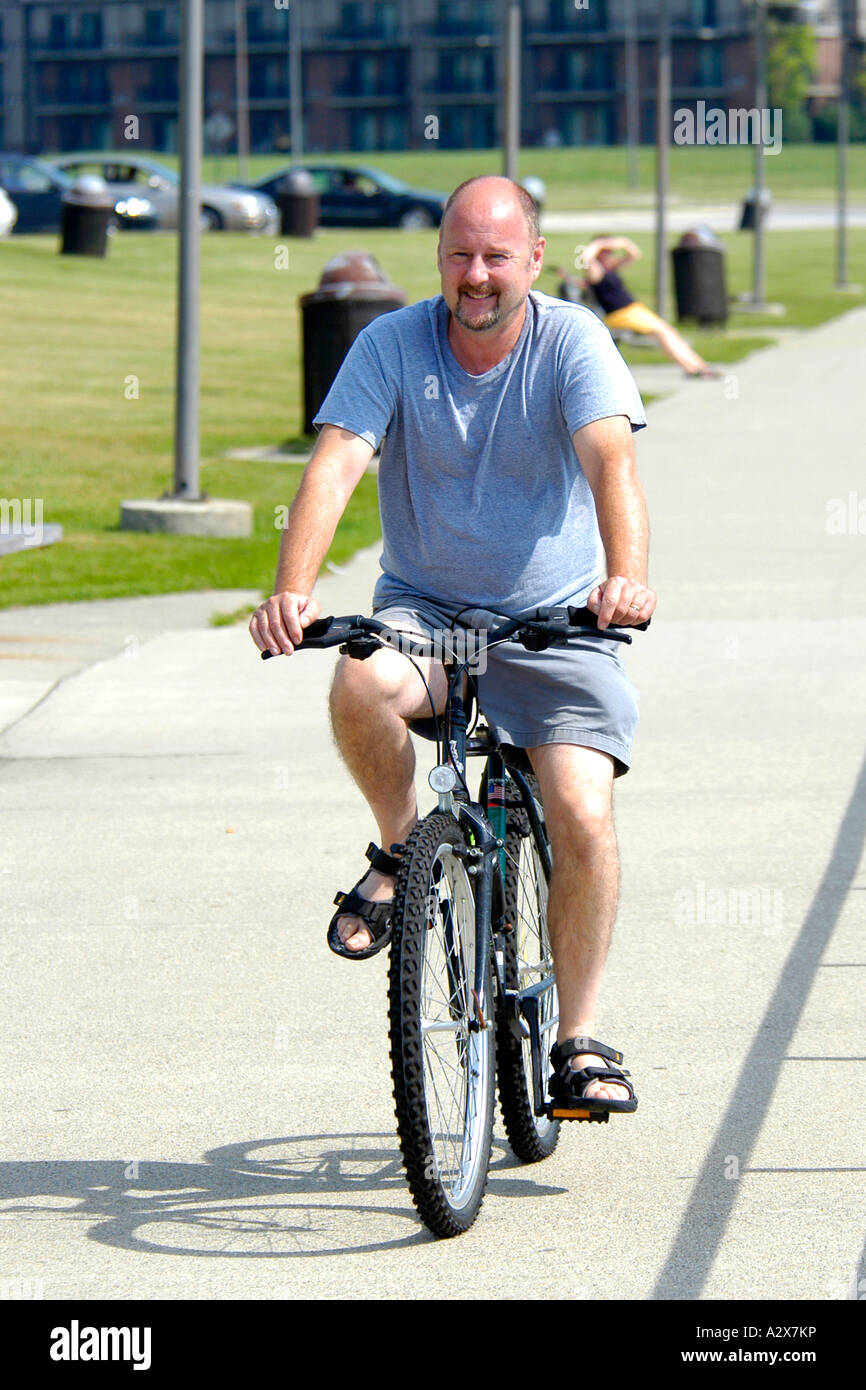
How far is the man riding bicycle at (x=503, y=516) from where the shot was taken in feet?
13.6

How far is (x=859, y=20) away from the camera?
112m

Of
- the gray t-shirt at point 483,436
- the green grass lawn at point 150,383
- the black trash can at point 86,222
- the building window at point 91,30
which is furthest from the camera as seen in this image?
the building window at point 91,30

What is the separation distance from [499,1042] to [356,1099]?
0.54m

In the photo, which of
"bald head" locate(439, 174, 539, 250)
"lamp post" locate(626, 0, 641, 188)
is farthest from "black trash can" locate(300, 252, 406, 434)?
"lamp post" locate(626, 0, 641, 188)

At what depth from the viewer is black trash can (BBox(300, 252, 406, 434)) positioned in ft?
54.7

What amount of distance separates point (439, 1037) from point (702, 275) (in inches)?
1053

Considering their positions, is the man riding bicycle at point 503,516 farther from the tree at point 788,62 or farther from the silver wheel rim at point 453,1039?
the tree at point 788,62

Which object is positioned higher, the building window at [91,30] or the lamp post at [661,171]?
the building window at [91,30]

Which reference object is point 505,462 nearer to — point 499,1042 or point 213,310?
point 499,1042

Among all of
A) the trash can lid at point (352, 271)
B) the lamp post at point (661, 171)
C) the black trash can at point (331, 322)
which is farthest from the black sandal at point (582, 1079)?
the lamp post at point (661, 171)

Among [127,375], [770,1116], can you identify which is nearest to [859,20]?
[127,375]

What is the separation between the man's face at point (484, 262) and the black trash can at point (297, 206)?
132 ft

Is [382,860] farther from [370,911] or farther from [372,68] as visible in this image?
[372,68]

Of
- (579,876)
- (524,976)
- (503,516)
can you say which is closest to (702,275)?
(524,976)
